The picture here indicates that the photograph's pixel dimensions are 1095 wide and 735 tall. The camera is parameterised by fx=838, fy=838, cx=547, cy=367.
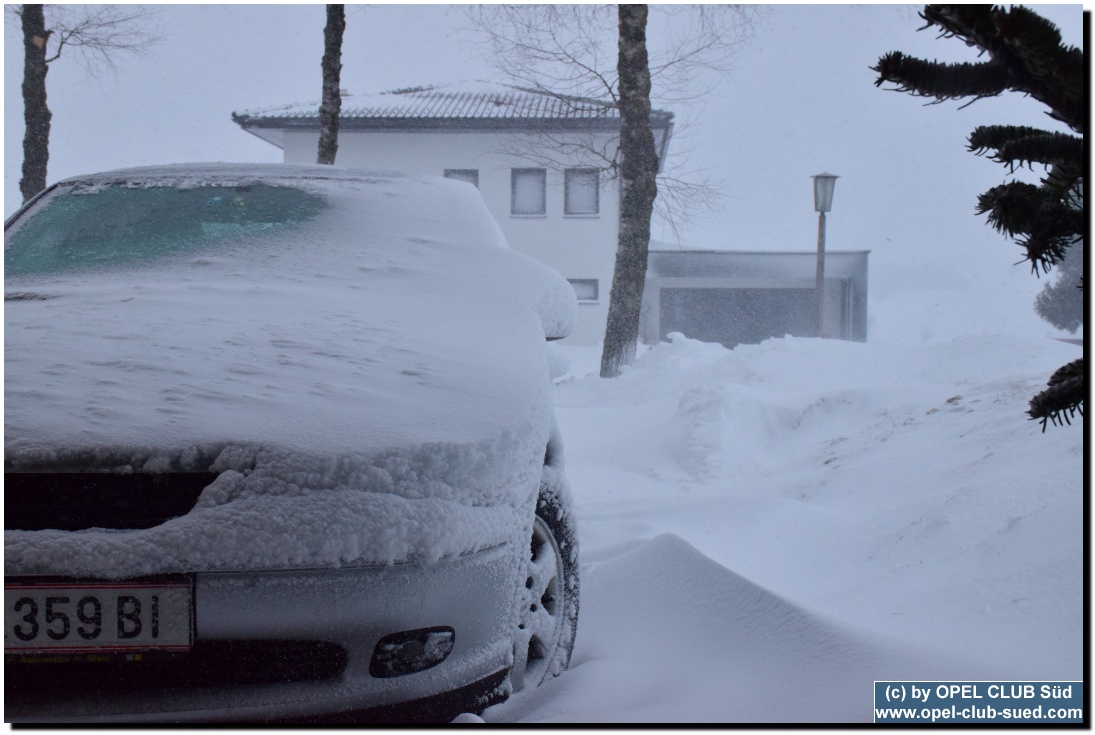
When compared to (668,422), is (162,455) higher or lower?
higher

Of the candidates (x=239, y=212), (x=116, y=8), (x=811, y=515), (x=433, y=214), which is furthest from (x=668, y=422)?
(x=116, y=8)

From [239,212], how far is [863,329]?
10350mm

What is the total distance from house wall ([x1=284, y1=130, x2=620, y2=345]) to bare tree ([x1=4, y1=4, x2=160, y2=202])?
4.98m

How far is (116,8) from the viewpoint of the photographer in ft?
21.5

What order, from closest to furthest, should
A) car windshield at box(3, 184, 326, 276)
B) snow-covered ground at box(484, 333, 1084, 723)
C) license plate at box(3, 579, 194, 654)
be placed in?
license plate at box(3, 579, 194, 654) < snow-covered ground at box(484, 333, 1084, 723) < car windshield at box(3, 184, 326, 276)

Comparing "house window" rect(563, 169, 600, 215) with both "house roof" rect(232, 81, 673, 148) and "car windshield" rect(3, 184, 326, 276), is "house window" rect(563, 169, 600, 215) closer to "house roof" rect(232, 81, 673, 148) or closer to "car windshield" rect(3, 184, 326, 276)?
"house roof" rect(232, 81, 673, 148)

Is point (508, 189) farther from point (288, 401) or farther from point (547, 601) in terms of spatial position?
point (288, 401)

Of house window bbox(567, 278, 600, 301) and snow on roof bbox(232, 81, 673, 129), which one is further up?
snow on roof bbox(232, 81, 673, 129)

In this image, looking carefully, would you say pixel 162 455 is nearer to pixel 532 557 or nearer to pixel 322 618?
pixel 322 618

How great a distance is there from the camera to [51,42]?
5.59 meters

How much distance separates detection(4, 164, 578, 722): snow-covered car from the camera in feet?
4.56

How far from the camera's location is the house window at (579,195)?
512 inches

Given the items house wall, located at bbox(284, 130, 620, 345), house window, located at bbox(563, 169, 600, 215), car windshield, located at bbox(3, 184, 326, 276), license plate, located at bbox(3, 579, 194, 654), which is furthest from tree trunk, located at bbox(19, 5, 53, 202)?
house window, located at bbox(563, 169, 600, 215)

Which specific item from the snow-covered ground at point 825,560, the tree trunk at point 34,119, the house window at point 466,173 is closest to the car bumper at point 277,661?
the snow-covered ground at point 825,560
